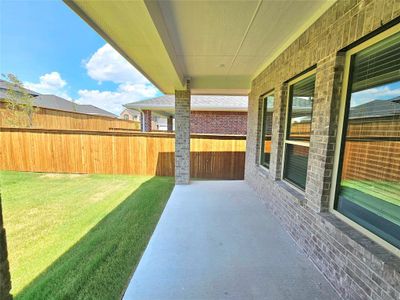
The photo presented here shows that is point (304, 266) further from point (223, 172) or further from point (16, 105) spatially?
point (16, 105)

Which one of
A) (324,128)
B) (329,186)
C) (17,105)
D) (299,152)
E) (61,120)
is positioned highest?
(17,105)

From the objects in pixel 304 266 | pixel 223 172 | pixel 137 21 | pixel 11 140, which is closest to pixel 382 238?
pixel 304 266

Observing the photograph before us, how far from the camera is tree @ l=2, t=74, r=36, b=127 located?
28.6ft

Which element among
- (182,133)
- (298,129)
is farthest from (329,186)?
(182,133)

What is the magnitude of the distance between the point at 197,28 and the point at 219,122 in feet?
25.1

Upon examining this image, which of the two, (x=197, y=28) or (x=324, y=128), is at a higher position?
(x=197, y=28)

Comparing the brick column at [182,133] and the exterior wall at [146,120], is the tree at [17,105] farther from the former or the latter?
the brick column at [182,133]

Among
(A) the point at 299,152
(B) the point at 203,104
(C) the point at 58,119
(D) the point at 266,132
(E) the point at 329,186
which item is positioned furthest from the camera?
(C) the point at 58,119

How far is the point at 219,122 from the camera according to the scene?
33.9ft

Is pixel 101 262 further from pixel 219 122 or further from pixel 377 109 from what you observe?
pixel 219 122

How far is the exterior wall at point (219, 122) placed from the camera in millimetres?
10195

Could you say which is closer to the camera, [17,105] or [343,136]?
[343,136]

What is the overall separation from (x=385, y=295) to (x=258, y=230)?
5.73ft

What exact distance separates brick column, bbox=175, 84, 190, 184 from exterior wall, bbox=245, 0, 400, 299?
265cm
